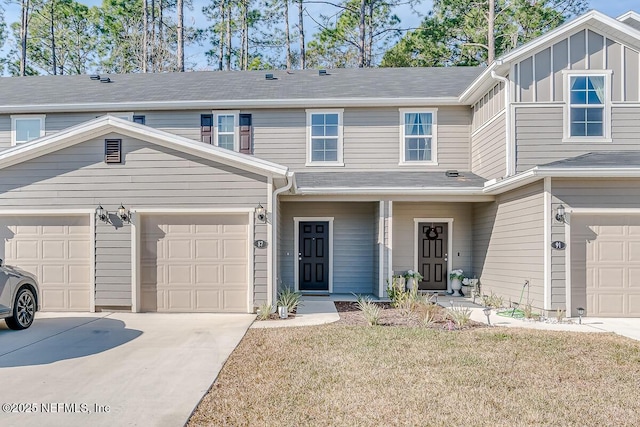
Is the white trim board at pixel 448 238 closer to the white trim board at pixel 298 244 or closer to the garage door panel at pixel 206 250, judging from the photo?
the white trim board at pixel 298 244

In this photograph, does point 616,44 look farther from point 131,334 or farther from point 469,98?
point 131,334

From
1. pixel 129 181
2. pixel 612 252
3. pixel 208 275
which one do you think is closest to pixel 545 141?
pixel 612 252

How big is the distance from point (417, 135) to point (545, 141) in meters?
3.26

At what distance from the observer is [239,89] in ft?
42.2

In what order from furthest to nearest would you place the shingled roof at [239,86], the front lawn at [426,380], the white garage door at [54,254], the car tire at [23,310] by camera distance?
the shingled roof at [239,86]
the white garage door at [54,254]
the car tire at [23,310]
the front lawn at [426,380]

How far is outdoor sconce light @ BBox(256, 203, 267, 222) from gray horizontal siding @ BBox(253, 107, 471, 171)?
12.1 feet

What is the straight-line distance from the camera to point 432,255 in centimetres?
1173

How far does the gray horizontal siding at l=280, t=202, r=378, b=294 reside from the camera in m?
11.7

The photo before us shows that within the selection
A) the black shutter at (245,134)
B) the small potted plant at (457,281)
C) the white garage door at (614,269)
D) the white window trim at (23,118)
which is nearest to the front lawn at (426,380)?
the white garage door at (614,269)

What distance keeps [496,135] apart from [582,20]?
9.09ft

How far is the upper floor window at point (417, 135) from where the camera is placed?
11.9m

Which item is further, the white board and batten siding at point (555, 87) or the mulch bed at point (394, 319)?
the white board and batten siding at point (555, 87)

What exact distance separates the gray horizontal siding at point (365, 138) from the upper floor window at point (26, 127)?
5889 mm

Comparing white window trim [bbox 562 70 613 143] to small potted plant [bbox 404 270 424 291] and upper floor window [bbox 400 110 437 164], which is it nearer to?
upper floor window [bbox 400 110 437 164]
